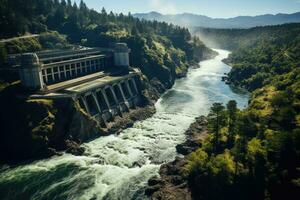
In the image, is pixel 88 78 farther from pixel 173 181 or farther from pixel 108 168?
pixel 173 181

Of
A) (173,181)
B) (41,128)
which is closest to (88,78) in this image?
(41,128)

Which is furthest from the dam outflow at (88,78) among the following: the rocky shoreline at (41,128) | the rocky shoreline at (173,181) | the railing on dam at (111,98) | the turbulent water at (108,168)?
the rocky shoreline at (173,181)

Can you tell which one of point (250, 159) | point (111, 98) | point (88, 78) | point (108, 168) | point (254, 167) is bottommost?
point (108, 168)

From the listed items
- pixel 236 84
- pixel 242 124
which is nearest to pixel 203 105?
pixel 236 84

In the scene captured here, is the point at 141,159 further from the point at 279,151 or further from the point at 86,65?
the point at 86,65

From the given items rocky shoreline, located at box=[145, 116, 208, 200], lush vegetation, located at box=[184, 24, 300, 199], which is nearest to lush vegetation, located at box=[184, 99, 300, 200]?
lush vegetation, located at box=[184, 24, 300, 199]

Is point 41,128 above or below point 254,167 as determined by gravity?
below

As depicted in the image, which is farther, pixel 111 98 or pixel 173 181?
pixel 111 98

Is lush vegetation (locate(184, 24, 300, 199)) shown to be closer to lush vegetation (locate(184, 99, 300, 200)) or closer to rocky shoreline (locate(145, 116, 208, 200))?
lush vegetation (locate(184, 99, 300, 200))
